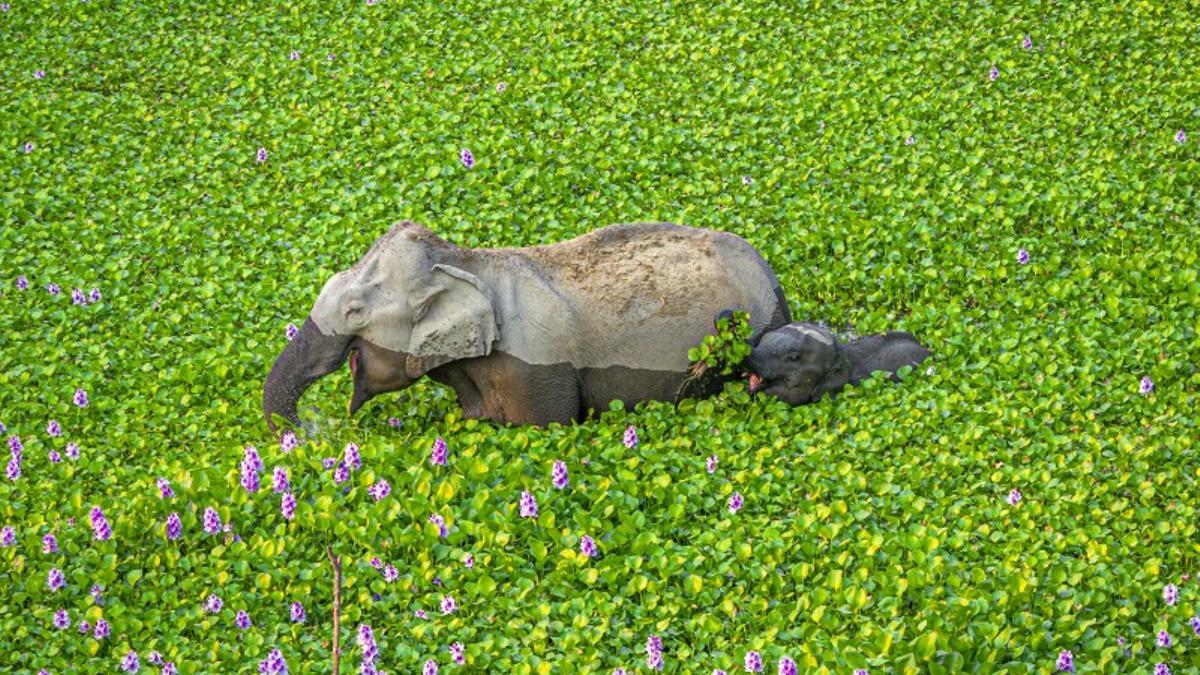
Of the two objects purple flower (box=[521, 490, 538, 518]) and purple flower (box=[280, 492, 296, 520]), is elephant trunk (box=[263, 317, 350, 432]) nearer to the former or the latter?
purple flower (box=[280, 492, 296, 520])

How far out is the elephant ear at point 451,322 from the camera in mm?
9531

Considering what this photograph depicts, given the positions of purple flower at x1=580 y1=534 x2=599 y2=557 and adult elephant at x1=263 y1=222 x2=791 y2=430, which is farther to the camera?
adult elephant at x1=263 y1=222 x2=791 y2=430

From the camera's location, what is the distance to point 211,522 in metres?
8.48

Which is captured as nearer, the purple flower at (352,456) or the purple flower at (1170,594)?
the purple flower at (1170,594)

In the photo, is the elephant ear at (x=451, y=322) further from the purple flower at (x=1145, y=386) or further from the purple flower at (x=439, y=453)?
the purple flower at (x=1145, y=386)

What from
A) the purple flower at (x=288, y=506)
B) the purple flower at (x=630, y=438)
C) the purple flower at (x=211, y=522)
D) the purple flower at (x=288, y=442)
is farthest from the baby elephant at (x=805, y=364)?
the purple flower at (x=211, y=522)

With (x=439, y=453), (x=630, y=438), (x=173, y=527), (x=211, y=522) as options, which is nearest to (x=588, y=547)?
(x=439, y=453)

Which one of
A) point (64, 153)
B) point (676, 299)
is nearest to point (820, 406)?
point (676, 299)

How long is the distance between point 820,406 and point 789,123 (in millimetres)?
3783

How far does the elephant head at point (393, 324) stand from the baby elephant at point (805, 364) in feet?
4.79

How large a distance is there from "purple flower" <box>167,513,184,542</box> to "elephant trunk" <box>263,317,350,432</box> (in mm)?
1285

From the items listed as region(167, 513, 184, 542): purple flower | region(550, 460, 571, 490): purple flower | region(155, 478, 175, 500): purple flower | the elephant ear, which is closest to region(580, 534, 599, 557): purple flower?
region(550, 460, 571, 490): purple flower

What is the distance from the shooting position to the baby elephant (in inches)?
387

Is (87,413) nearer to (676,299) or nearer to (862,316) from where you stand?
(676,299)
